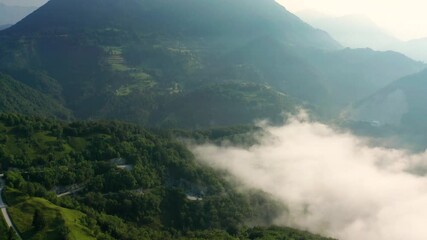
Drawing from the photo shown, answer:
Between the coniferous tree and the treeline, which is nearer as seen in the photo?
the coniferous tree

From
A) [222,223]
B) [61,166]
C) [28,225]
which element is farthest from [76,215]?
[222,223]

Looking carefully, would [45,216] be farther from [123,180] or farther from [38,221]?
[123,180]

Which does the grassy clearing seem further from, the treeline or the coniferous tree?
the treeline

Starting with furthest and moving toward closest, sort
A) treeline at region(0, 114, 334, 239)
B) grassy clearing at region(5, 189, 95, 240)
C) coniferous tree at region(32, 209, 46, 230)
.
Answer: treeline at region(0, 114, 334, 239) → coniferous tree at region(32, 209, 46, 230) → grassy clearing at region(5, 189, 95, 240)

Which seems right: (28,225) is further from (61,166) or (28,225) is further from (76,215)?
(61,166)

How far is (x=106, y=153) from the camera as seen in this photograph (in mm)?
154500

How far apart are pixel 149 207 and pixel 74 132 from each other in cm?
4063

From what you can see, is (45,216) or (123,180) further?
(123,180)

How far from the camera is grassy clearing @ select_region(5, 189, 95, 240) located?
9181cm

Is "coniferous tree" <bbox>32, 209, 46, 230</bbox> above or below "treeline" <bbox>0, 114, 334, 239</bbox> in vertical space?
above

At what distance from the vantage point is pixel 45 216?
97.4 metres

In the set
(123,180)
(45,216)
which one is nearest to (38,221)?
(45,216)

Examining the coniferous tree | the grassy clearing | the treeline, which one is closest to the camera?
the grassy clearing

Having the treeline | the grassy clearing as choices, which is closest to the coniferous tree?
the grassy clearing
